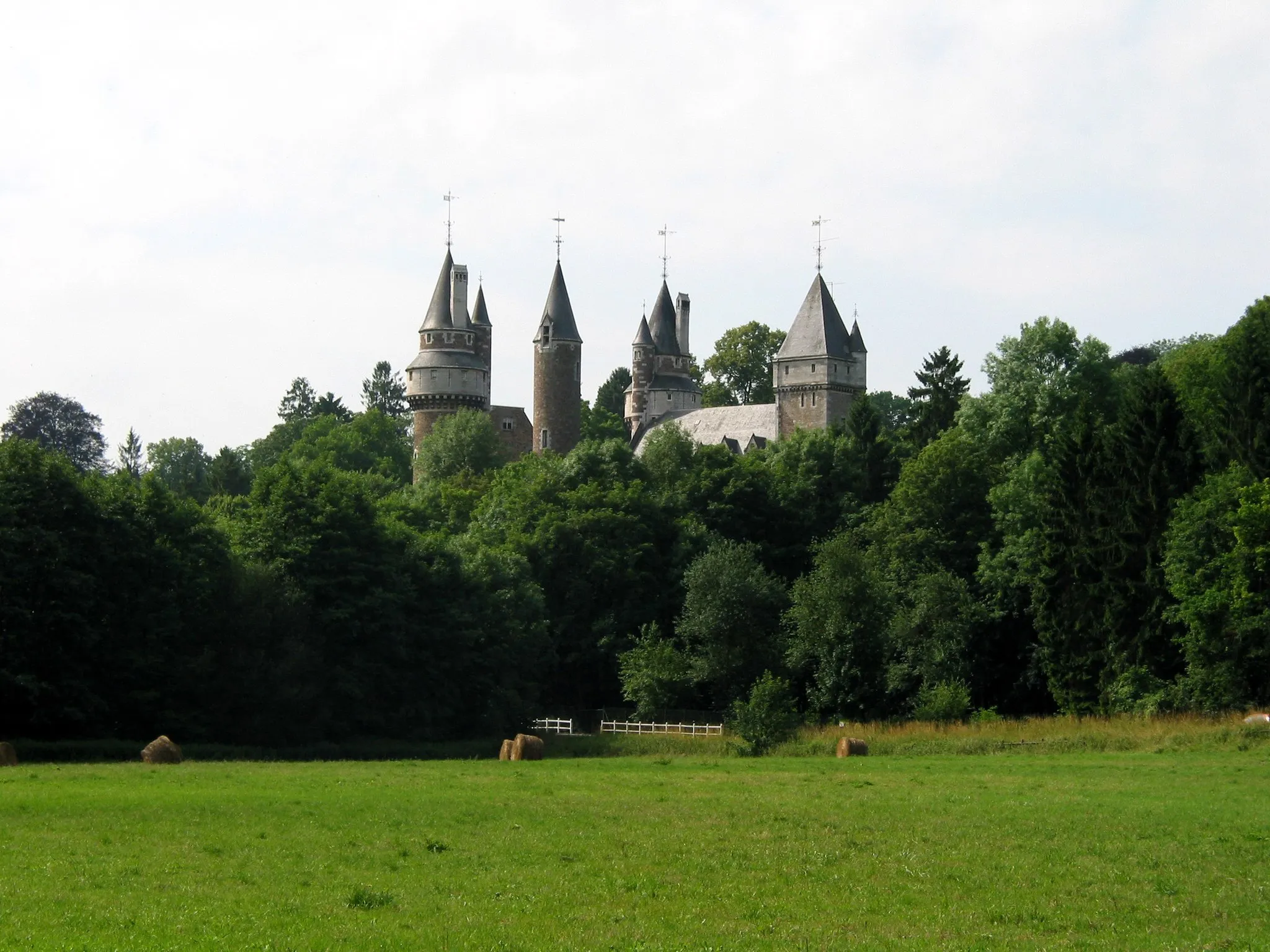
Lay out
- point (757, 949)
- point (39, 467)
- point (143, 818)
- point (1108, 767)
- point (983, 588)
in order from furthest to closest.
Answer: point (983, 588)
point (39, 467)
point (1108, 767)
point (143, 818)
point (757, 949)

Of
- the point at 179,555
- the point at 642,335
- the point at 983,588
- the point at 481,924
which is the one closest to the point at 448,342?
the point at 642,335

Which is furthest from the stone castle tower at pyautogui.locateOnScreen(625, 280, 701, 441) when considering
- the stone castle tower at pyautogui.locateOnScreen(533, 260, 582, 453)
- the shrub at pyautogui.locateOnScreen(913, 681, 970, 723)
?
the shrub at pyautogui.locateOnScreen(913, 681, 970, 723)

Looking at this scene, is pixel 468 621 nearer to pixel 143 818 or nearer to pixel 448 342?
pixel 143 818

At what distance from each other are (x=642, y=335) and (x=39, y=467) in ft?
300

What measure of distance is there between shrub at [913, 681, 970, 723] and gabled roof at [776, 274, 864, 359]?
61355mm

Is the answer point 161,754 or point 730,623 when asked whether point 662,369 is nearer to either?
point 730,623

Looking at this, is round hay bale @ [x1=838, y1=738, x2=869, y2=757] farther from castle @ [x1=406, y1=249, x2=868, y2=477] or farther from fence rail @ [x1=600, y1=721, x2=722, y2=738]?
castle @ [x1=406, y1=249, x2=868, y2=477]

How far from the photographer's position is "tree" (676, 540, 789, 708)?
5841cm

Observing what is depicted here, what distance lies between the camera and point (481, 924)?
553 inches

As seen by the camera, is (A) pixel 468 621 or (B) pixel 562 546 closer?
(A) pixel 468 621

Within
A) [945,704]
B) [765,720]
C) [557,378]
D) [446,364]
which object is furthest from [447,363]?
[765,720]

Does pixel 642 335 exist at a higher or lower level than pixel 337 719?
higher

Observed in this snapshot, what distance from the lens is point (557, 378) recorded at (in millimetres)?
113750

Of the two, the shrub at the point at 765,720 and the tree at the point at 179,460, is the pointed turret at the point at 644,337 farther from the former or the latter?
the shrub at the point at 765,720
